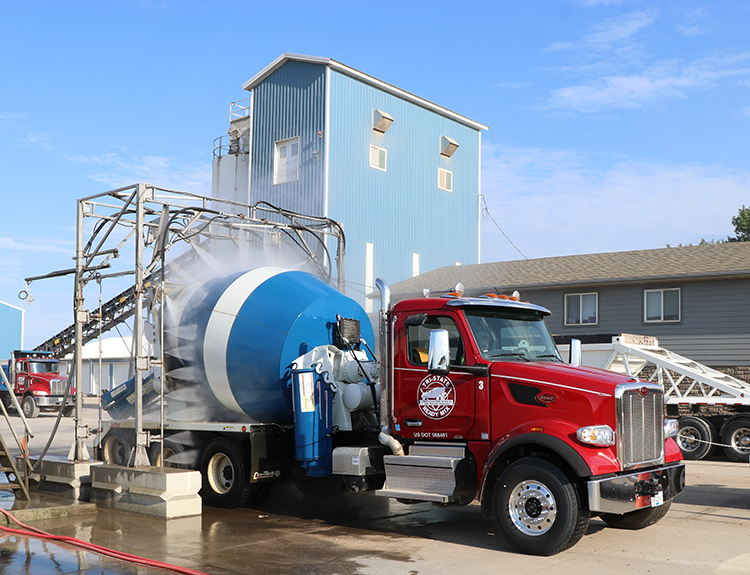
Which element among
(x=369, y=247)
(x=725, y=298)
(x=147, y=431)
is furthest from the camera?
(x=369, y=247)

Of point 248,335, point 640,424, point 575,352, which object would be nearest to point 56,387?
point 248,335

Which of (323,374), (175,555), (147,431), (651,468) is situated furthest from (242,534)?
(651,468)

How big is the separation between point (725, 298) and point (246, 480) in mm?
16776

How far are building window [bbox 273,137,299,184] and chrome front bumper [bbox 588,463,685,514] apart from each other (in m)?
21.6

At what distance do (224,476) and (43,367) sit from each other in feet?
83.7

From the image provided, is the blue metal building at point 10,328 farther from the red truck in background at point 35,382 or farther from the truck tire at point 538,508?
the truck tire at point 538,508

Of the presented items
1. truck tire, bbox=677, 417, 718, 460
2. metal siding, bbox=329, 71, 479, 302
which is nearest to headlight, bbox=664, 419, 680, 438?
truck tire, bbox=677, 417, 718, 460

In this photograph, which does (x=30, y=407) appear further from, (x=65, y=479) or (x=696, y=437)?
(x=696, y=437)

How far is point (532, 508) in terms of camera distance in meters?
8.08

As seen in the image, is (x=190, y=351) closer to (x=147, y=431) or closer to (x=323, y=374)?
(x=147, y=431)

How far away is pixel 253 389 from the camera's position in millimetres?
11117

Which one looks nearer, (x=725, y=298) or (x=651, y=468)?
(x=651, y=468)

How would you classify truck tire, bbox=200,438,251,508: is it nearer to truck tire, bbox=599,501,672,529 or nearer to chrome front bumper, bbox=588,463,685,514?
truck tire, bbox=599,501,672,529

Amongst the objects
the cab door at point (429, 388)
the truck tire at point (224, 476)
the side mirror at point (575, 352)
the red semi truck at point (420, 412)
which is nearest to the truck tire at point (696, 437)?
the side mirror at point (575, 352)
